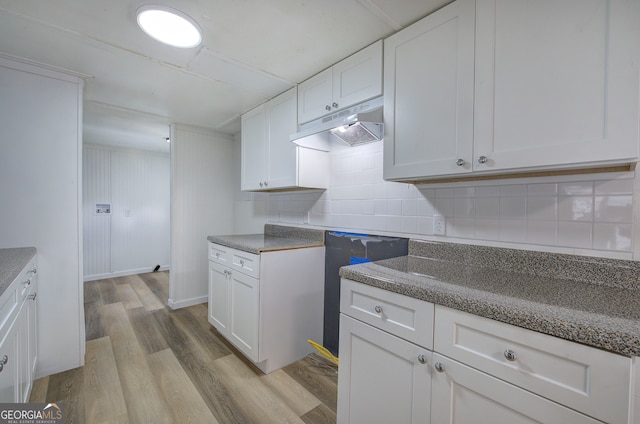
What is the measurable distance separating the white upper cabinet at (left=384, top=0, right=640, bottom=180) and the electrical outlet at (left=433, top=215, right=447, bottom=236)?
1.20 ft

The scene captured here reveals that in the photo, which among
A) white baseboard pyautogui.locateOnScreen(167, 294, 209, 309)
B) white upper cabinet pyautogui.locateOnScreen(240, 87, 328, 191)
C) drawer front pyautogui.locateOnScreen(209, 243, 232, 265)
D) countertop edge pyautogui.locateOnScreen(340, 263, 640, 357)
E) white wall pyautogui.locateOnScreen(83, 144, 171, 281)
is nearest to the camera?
countertop edge pyautogui.locateOnScreen(340, 263, 640, 357)

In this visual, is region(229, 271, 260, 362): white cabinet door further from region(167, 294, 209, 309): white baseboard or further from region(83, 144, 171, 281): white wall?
region(83, 144, 171, 281): white wall

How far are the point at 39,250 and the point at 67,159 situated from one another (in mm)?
670

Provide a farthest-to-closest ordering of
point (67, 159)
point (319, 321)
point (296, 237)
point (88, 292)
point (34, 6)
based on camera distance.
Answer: point (88, 292)
point (296, 237)
point (319, 321)
point (67, 159)
point (34, 6)

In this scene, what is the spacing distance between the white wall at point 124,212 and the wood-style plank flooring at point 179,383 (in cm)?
211

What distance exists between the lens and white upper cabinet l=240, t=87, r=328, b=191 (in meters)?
2.13

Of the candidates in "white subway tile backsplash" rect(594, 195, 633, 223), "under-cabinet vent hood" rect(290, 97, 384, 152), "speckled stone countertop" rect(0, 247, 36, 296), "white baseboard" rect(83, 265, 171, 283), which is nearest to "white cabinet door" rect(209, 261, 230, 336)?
"speckled stone countertop" rect(0, 247, 36, 296)

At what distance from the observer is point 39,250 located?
6.27ft

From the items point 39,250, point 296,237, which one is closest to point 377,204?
point 296,237

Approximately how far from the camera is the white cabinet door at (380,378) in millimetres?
999

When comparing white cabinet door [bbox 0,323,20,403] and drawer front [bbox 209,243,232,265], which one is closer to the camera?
white cabinet door [bbox 0,323,20,403]

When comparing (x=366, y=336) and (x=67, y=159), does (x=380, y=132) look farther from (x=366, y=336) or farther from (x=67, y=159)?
(x=67, y=159)

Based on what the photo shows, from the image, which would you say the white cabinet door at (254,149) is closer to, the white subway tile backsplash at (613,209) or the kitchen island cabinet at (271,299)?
the kitchen island cabinet at (271,299)

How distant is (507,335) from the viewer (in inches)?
31.3
